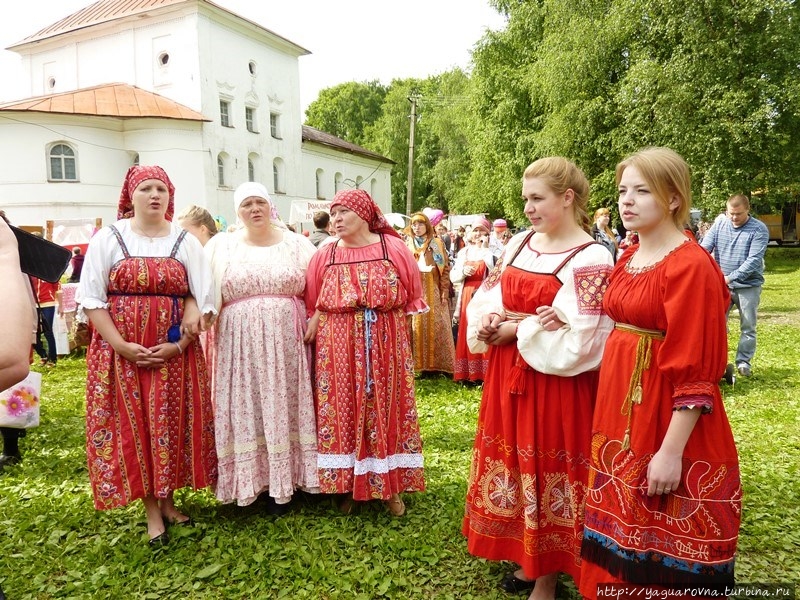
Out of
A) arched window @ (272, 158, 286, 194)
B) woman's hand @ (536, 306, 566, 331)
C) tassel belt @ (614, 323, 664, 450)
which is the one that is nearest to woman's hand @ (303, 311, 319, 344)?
woman's hand @ (536, 306, 566, 331)

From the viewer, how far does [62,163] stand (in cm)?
2564

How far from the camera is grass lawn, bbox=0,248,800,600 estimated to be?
3053mm

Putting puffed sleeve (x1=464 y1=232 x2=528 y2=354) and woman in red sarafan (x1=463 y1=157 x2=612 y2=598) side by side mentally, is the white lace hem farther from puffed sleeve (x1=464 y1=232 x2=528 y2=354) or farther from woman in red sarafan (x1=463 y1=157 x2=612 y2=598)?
puffed sleeve (x1=464 y1=232 x2=528 y2=354)

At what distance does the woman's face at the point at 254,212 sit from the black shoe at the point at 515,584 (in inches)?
96.9

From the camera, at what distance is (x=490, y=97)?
955 inches

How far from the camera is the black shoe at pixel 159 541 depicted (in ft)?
11.3

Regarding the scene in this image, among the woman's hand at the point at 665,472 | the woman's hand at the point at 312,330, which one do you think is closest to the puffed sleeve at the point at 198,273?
the woman's hand at the point at 312,330

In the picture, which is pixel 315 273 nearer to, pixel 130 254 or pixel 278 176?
pixel 130 254

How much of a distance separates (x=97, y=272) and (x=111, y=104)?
2742 cm

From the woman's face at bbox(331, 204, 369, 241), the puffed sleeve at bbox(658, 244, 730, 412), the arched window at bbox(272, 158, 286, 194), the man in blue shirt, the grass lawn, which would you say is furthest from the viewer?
the arched window at bbox(272, 158, 286, 194)

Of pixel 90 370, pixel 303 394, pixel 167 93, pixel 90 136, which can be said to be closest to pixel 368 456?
pixel 303 394

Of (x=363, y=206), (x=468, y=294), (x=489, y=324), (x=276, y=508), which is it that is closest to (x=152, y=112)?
(x=468, y=294)

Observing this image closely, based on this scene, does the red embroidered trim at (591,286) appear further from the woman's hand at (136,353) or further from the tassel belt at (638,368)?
the woman's hand at (136,353)

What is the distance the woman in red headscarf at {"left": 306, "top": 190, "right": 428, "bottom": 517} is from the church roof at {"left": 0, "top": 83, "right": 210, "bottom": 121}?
26.2 meters
